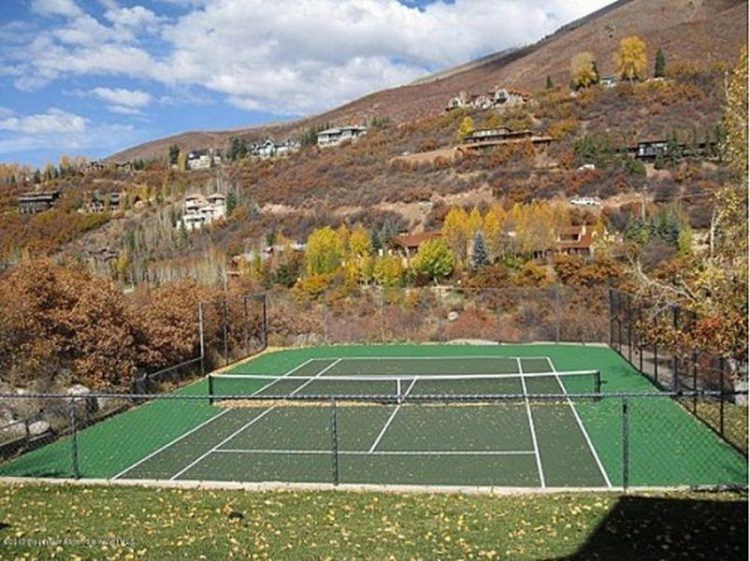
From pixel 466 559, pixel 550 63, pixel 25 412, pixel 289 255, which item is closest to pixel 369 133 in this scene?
pixel 550 63

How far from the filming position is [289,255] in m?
56.6

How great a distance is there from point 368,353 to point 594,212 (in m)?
33.7

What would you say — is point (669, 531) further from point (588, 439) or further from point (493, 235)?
point (493, 235)

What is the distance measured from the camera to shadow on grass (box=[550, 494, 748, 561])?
7105 mm

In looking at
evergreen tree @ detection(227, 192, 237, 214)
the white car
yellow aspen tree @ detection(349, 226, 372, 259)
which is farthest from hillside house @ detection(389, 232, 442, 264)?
evergreen tree @ detection(227, 192, 237, 214)

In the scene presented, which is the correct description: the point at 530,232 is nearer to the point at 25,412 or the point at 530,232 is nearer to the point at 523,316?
the point at 523,316

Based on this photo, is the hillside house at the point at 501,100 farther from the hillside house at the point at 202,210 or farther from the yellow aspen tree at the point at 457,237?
the yellow aspen tree at the point at 457,237

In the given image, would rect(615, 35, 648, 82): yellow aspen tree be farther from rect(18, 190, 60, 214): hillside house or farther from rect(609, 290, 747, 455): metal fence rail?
rect(609, 290, 747, 455): metal fence rail

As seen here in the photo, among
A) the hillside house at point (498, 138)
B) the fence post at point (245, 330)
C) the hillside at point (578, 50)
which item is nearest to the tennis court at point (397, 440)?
the fence post at point (245, 330)

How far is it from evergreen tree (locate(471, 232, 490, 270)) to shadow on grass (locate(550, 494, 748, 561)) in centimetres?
4002

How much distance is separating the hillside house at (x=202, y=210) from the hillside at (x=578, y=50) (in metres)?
42.6

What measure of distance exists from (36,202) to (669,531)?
106 metres

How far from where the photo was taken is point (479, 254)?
162 ft

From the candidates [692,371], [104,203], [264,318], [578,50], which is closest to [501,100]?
[578,50]
